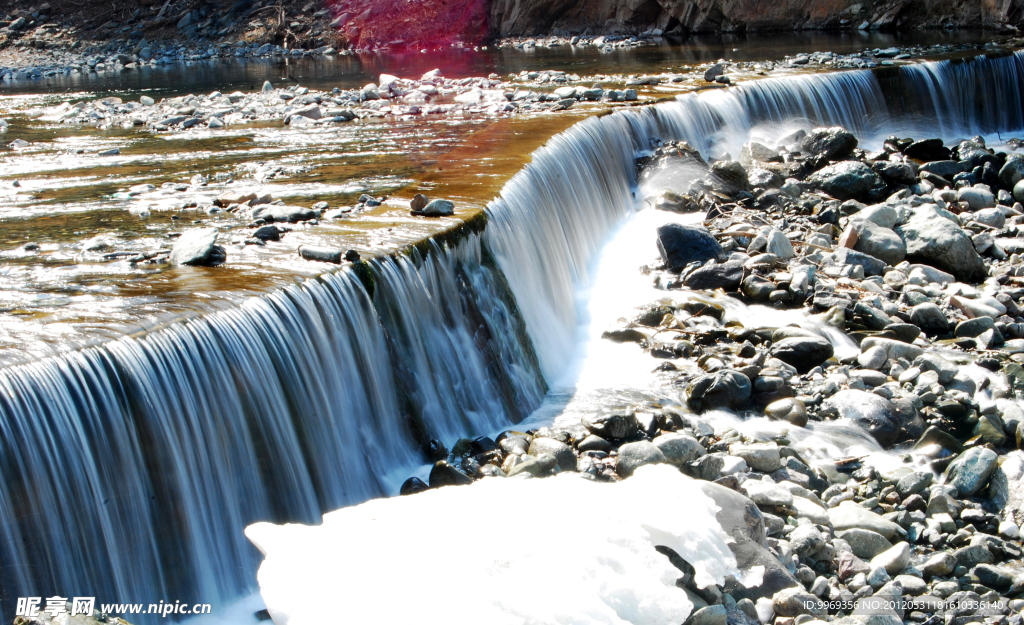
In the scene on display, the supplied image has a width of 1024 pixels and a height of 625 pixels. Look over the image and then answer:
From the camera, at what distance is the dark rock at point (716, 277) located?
35.3 ft

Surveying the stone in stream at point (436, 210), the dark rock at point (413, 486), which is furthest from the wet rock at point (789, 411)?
the stone in stream at point (436, 210)

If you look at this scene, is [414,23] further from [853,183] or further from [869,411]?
[869,411]

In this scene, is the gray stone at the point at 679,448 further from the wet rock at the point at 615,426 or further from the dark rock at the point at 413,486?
the dark rock at the point at 413,486

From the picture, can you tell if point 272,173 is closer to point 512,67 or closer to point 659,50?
point 512,67

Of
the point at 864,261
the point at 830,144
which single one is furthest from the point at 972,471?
the point at 830,144

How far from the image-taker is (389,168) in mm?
11305

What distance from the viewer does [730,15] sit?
105 ft

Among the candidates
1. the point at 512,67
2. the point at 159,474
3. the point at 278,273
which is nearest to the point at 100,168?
the point at 278,273

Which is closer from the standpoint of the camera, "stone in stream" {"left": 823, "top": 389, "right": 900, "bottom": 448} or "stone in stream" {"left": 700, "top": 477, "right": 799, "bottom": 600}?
"stone in stream" {"left": 700, "top": 477, "right": 799, "bottom": 600}

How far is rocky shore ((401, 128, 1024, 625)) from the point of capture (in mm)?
5477

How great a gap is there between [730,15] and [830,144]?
18254 mm

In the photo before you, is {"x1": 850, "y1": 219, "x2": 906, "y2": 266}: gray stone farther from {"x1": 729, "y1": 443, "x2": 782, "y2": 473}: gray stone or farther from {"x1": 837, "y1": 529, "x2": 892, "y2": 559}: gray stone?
{"x1": 837, "y1": 529, "x2": 892, "y2": 559}: gray stone

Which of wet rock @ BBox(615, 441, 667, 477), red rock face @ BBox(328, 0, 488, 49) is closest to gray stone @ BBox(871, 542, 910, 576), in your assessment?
wet rock @ BBox(615, 441, 667, 477)

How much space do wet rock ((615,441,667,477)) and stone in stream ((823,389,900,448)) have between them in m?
2.05
